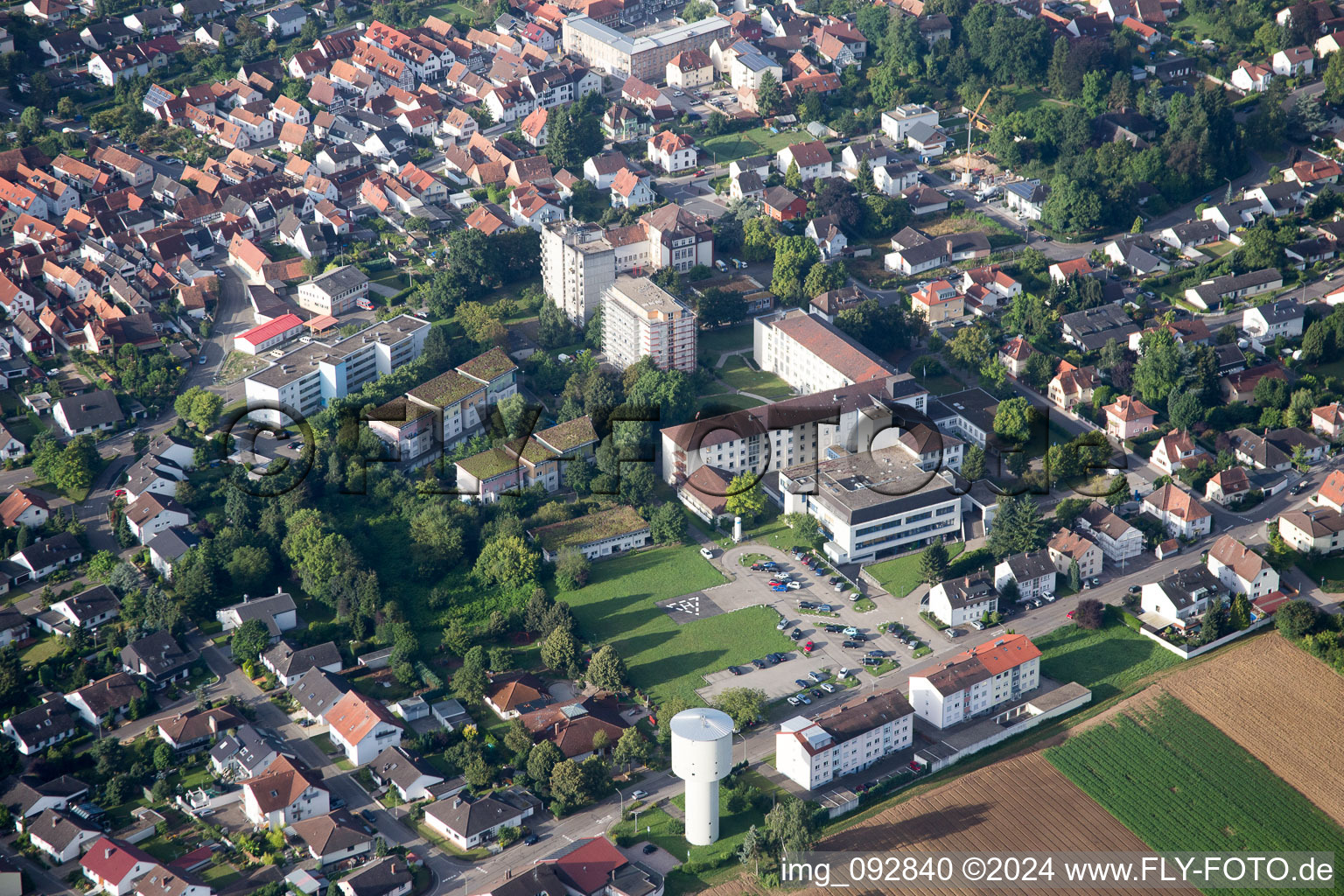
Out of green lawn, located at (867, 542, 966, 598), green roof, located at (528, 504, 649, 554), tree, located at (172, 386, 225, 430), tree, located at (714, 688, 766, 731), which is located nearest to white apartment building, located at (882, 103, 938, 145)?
green lawn, located at (867, 542, 966, 598)

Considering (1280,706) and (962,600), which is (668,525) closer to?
(962,600)

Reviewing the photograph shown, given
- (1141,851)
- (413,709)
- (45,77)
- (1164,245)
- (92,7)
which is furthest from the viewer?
(92,7)

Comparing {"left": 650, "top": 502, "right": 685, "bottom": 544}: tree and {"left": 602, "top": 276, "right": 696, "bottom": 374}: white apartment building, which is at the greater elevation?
{"left": 602, "top": 276, "right": 696, "bottom": 374}: white apartment building

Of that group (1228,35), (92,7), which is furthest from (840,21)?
(92,7)

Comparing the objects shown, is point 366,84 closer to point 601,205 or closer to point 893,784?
point 601,205

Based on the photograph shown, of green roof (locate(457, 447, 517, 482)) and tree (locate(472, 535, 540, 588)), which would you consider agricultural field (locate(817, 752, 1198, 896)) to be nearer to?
tree (locate(472, 535, 540, 588))

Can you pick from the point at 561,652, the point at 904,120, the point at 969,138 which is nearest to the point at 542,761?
the point at 561,652

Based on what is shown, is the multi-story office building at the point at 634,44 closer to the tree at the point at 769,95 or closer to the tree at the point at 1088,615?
the tree at the point at 769,95
